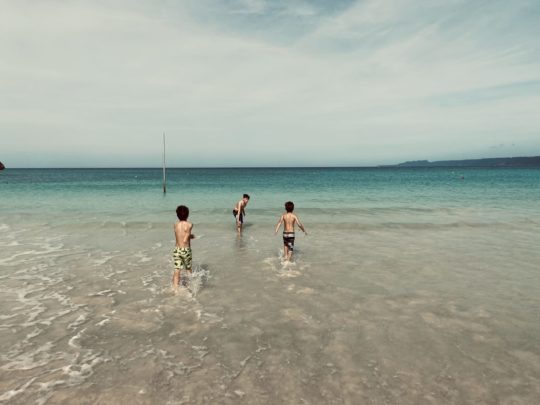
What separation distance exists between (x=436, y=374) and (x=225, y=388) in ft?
10.9

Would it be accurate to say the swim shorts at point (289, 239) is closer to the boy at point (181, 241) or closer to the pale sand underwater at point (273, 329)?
the pale sand underwater at point (273, 329)

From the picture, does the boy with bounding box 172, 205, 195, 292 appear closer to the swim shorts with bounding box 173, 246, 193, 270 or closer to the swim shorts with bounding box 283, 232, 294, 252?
the swim shorts with bounding box 173, 246, 193, 270

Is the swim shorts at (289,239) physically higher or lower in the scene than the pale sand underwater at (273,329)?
higher

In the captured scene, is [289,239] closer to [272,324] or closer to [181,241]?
[181,241]

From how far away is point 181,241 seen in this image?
375 inches

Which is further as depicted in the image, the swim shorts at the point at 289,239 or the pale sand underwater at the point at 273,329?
the swim shorts at the point at 289,239

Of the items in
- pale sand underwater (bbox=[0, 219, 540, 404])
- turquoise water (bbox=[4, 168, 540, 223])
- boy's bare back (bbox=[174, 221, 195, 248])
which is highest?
boy's bare back (bbox=[174, 221, 195, 248])

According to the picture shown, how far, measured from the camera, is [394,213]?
2628 centimetres

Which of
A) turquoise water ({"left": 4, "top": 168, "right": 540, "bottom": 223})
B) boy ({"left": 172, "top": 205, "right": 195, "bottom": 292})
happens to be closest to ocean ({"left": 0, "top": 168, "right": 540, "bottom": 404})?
boy ({"left": 172, "top": 205, "right": 195, "bottom": 292})

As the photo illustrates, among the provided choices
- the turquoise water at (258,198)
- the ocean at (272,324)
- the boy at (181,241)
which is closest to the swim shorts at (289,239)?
the ocean at (272,324)

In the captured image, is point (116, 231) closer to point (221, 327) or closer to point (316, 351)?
point (221, 327)

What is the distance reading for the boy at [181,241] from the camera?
9.37m

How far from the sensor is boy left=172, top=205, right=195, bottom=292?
937cm

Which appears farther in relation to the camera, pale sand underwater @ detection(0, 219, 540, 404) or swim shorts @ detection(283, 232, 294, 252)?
swim shorts @ detection(283, 232, 294, 252)
